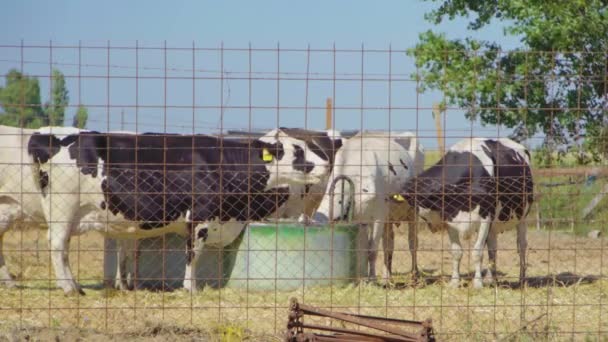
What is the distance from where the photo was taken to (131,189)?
43.3 feet

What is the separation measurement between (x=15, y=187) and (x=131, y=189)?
142 cm

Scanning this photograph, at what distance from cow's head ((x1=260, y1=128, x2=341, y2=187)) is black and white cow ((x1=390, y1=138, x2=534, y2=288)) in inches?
44.3

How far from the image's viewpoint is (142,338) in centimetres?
920

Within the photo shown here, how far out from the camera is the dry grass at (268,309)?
30.8 ft

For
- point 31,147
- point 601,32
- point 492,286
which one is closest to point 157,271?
point 31,147

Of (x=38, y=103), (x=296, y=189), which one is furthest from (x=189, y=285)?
(x=38, y=103)

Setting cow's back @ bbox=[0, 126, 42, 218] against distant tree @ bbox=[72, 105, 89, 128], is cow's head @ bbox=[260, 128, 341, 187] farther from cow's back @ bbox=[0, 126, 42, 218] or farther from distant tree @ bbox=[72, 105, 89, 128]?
distant tree @ bbox=[72, 105, 89, 128]

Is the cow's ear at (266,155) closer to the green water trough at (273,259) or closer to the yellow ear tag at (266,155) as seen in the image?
the yellow ear tag at (266,155)

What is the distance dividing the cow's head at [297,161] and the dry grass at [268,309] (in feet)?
5.89

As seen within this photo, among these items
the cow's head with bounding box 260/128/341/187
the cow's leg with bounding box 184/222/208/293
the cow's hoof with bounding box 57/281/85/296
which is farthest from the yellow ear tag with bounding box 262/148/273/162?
the cow's hoof with bounding box 57/281/85/296

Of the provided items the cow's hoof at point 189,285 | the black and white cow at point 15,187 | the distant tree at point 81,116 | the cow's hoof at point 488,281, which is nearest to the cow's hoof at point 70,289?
the black and white cow at point 15,187

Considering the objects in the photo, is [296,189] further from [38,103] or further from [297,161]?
[38,103]

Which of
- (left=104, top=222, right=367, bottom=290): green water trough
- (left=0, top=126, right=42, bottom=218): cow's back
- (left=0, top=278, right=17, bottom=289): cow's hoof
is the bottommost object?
(left=0, top=278, right=17, bottom=289): cow's hoof

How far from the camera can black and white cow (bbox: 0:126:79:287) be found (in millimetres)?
12969
